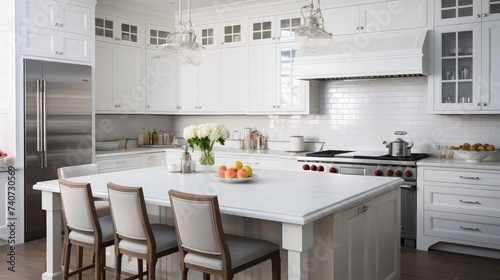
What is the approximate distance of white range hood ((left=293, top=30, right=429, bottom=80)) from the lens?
5324 millimetres

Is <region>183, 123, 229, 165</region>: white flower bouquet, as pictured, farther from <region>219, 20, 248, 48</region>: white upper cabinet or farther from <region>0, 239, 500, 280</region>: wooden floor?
<region>219, 20, 248, 48</region>: white upper cabinet

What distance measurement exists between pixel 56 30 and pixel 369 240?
4.35 m

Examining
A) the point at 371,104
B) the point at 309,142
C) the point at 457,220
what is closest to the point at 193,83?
the point at 309,142

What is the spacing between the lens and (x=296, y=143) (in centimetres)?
657

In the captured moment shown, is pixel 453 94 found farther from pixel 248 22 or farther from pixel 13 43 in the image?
pixel 13 43

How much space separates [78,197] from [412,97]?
4209 mm

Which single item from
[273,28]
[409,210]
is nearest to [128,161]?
[273,28]

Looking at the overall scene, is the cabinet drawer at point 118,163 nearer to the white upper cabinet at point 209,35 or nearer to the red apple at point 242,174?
the white upper cabinet at point 209,35

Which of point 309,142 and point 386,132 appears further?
point 309,142

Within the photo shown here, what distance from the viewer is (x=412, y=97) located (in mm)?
5973

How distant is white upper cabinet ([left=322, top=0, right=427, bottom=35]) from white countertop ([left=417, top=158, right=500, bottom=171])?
5.12ft

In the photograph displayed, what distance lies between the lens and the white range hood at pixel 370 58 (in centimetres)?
532

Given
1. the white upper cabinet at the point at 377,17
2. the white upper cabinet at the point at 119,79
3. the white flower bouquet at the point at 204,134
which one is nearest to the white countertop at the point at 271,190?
the white flower bouquet at the point at 204,134

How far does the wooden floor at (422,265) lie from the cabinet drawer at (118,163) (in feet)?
4.53
